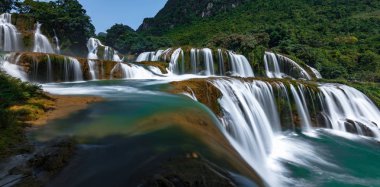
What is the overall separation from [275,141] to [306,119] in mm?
4541

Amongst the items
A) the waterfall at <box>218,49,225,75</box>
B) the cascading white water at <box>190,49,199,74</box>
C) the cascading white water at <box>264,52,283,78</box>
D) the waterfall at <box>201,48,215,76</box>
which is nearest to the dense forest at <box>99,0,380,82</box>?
the cascading white water at <box>264,52,283,78</box>

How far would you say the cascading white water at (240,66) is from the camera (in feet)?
90.8

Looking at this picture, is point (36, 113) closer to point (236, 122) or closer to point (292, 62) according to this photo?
point (236, 122)

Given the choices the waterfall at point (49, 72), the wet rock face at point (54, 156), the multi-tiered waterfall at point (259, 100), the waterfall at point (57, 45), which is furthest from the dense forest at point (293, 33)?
the wet rock face at point (54, 156)

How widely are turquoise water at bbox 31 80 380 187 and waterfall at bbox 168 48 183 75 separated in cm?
1404

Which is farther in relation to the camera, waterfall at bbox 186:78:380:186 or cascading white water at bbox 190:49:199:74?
cascading white water at bbox 190:49:199:74

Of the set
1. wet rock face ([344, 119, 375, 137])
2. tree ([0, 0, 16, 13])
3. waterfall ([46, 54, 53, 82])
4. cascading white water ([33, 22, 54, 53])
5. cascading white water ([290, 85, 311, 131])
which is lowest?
wet rock face ([344, 119, 375, 137])

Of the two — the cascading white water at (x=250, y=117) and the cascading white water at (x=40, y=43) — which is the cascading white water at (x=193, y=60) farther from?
the cascading white water at (x=40, y=43)

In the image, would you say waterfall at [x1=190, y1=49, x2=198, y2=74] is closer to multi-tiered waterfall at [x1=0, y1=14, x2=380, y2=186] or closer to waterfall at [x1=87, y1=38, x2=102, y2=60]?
multi-tiered waterfall at [x1=0, y1=14, x2=380, y2=186]

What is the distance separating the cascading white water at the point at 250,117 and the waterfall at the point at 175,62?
445 inches

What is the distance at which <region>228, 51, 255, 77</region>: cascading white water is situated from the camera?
90.8 ft

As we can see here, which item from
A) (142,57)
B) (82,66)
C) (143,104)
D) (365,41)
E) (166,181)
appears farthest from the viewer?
(365,41)

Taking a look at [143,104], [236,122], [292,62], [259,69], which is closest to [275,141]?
[236,122]

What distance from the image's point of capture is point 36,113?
23.6 feet
